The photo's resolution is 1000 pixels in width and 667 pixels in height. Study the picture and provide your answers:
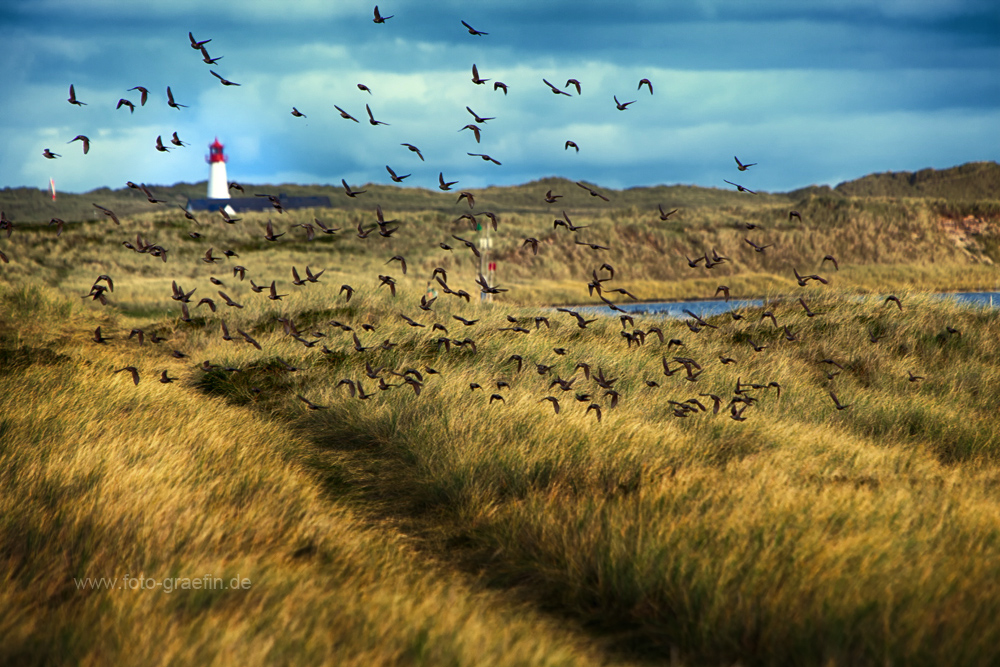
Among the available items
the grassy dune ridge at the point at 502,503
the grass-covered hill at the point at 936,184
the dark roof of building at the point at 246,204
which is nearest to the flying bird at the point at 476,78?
the grassy dune ridge at the point at 502,503

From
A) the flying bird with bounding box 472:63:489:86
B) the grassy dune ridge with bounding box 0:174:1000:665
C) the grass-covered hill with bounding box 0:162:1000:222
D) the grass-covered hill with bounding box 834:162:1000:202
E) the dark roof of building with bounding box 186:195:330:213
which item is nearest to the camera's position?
the grassy dune ridge with bounding box 0:174:1000:665

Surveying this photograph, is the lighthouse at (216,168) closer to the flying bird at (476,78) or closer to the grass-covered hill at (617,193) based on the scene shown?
the grass-covered hill at (617,193)

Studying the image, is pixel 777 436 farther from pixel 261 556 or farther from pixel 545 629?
pixel 261 556

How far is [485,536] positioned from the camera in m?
6.18

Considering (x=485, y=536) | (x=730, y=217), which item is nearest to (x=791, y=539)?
(x=485, y=536)

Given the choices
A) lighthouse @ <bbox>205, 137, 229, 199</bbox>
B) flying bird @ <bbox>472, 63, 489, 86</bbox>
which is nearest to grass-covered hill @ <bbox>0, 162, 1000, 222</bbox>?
lighthouse @ <bbox>205, 137, 229, 199</bbox>

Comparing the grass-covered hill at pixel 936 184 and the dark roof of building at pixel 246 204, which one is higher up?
the grass-covered hill at pixel 936 184

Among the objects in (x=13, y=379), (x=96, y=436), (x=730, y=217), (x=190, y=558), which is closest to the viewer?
(x=190, y=558)

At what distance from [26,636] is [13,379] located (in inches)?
288

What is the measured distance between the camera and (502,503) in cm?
683

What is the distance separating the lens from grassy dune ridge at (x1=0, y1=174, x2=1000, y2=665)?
4.32 metres

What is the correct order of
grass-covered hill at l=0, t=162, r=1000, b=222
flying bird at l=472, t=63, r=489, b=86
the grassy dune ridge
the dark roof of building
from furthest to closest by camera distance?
grass-covered hill at l=0, t=162, r=1000, b=222, the dark roof of building, flying bird at l=472, t=63, r=489, b=86, the grassy dune ridge

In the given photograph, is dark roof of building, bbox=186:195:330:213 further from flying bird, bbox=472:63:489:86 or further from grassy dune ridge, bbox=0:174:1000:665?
flying bird, bbox=472:63:489:86

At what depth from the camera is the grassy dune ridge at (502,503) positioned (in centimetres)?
432
